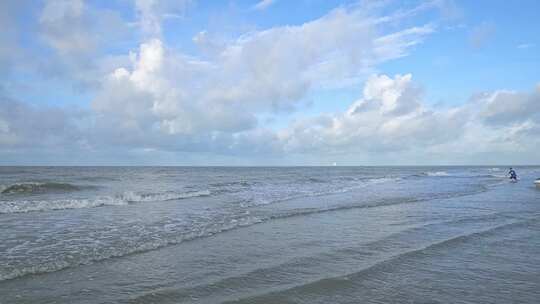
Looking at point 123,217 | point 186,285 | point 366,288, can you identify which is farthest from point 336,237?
point 123,217

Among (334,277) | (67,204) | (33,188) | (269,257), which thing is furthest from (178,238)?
(33,188)

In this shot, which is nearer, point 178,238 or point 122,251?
point 122,251

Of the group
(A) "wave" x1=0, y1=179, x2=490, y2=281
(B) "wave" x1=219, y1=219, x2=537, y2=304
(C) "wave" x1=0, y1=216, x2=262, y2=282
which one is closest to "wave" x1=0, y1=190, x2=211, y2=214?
(A) "wave" x1=0, y1=179, x2=490, y2=281

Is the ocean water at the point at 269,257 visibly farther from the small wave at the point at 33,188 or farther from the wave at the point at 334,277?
the small wave at the point at 33,188

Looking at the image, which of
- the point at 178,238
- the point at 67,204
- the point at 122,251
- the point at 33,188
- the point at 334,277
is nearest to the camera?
the point at 334,277

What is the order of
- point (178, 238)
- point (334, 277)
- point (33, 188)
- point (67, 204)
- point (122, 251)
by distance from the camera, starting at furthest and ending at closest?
point (33, 188), point (67, 204), point (178, 238), point (122, 251), point (334, 277)

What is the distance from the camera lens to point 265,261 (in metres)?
10.1

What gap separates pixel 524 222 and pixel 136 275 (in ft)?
50.7

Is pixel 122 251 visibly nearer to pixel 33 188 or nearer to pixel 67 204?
pixel 67 204

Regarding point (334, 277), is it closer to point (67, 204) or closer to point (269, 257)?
point (269, 257)

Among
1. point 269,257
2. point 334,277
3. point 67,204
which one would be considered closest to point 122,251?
point 269,257

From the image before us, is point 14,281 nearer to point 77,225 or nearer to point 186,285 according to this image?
point 186,285

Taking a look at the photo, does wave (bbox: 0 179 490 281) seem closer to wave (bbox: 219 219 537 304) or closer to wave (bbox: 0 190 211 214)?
wave (bbox: 0 190 211 214)

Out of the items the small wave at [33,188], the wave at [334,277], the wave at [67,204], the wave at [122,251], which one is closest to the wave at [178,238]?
the wave at [122,251]
